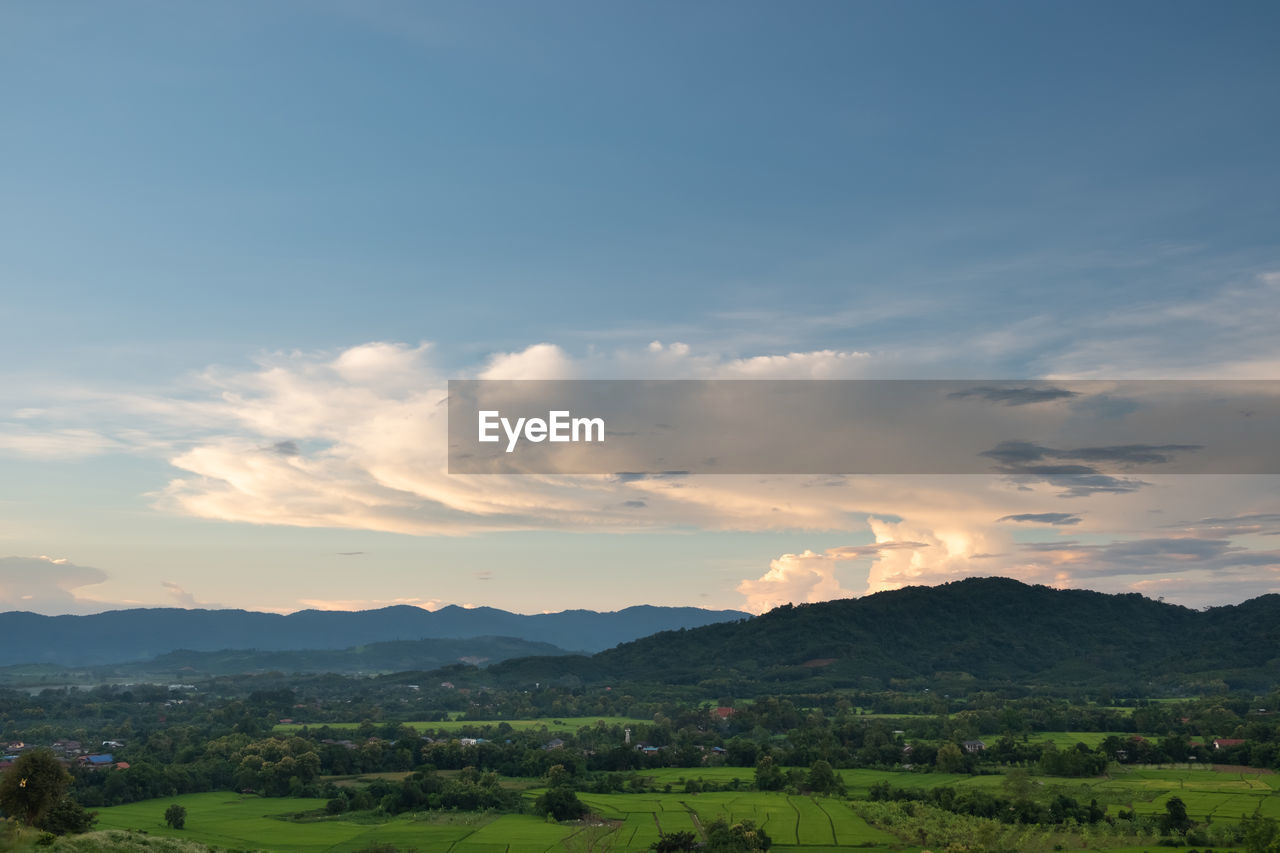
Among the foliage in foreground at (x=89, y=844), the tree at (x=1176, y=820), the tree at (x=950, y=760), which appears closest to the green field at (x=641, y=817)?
the tree at (x=950, y=760)

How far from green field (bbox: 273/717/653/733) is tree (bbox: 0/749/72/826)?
337 feet

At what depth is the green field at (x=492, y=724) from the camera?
6137 inches

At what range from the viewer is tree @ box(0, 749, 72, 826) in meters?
50.2

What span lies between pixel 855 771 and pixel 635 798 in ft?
98.8

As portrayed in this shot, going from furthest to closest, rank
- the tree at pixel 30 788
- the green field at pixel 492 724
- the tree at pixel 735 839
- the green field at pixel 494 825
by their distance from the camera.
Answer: the green field at pixel 492 724, the green field at pixel 494 825, the tree at pixel 735 839, the tree at pixel 30 788

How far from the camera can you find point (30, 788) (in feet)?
166

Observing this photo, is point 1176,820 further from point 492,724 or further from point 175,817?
point 492,724

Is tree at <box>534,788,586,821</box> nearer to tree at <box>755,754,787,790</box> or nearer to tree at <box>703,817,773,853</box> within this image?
tree at <box>703,817,773,853</box>

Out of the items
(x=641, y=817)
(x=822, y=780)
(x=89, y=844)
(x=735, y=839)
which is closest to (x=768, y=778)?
(x=822, y=780)

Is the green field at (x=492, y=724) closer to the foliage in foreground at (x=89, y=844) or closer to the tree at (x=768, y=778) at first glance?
the tree at (x=768, y=778)

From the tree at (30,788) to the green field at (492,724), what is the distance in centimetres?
10270

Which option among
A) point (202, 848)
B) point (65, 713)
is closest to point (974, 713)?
point (202, 848)

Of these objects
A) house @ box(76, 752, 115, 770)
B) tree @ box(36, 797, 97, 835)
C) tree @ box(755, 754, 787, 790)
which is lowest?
tree @ box(755, 754, 787, 790)

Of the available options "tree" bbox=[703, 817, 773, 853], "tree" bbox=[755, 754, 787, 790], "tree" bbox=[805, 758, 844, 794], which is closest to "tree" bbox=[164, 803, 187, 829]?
"tree" bbox=[703, 817, 773, 853]
